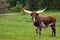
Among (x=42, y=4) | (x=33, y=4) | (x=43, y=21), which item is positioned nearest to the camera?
(x=43, y=21)

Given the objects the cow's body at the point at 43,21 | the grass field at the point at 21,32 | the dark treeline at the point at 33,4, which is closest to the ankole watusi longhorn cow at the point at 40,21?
the cow's body at the point at 43,21

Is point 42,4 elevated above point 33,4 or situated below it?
above

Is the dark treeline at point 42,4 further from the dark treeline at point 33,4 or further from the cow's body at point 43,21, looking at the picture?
the cow's body at point 43,21

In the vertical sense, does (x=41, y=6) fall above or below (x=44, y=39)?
below

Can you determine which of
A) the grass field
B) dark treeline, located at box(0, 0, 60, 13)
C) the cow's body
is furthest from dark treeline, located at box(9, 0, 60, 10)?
the cow's body

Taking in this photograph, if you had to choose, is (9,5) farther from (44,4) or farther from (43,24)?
(43,24)

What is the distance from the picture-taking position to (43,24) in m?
18.0

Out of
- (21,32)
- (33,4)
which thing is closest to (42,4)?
(33,4)

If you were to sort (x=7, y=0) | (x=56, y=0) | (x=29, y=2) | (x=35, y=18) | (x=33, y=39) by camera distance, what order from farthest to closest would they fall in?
(x=7, y=0), (x=29, y=2), (x=56, y=0), (x=35, y=18), (x=33, y=39)

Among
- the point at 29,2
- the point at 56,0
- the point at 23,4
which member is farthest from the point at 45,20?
the point at 23,4

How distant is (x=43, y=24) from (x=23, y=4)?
173ft

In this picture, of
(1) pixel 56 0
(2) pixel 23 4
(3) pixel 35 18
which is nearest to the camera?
(3) pixel 35 18

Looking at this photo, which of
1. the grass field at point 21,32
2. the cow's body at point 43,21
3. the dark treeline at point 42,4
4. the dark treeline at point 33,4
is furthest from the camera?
the dark treeline at point 33,4

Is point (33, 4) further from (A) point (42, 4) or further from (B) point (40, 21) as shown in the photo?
(B) point (40, 21)
